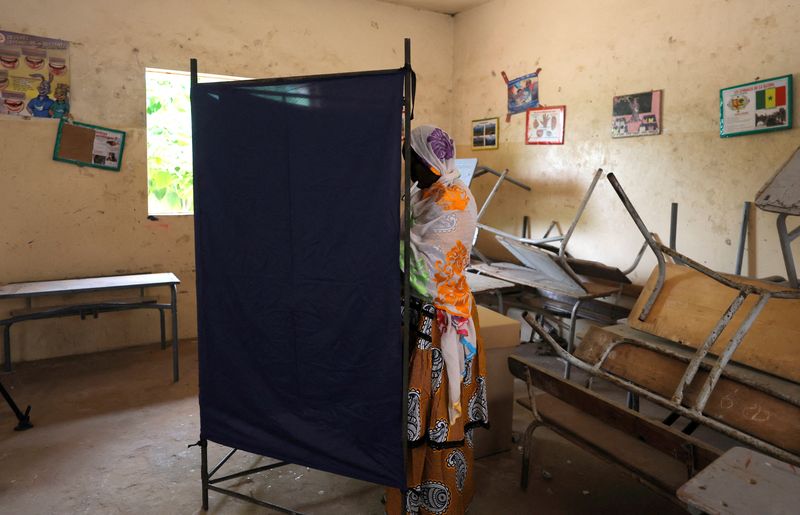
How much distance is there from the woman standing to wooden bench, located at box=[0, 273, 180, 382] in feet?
7.12

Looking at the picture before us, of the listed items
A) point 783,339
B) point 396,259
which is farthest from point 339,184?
point 783,339

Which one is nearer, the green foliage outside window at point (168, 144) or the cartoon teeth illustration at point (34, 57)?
the cartoon teeth illustration at point (34, 57)

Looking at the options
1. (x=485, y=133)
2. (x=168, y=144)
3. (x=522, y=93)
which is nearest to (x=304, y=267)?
(x=168, y=144)

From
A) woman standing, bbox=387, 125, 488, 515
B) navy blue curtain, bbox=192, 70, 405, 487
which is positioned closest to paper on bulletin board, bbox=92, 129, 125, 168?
navy blue curtain, bbox=192, 70, 405, 487

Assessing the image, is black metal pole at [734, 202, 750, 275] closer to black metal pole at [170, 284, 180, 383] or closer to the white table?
→ the white table

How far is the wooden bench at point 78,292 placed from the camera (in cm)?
328

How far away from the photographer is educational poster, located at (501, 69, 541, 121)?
436 centimetres

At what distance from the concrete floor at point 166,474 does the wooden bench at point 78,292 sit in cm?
45

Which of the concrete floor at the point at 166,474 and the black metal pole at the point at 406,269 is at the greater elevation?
the black metal pole at the point at 406,269

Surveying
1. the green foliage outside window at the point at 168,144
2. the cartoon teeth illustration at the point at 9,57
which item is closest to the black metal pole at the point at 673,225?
the green foliage outside window at the point at 168,144

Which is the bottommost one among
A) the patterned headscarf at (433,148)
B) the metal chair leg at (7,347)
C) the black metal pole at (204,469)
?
the black metal pole at (204,469)

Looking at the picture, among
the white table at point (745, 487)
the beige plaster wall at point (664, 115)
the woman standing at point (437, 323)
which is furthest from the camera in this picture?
the beige plaster wall at point (664, 115)

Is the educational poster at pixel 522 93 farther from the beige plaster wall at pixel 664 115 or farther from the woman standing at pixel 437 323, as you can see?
the woman standing at pixel 437 323

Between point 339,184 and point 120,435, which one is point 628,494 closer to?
point 339,184
